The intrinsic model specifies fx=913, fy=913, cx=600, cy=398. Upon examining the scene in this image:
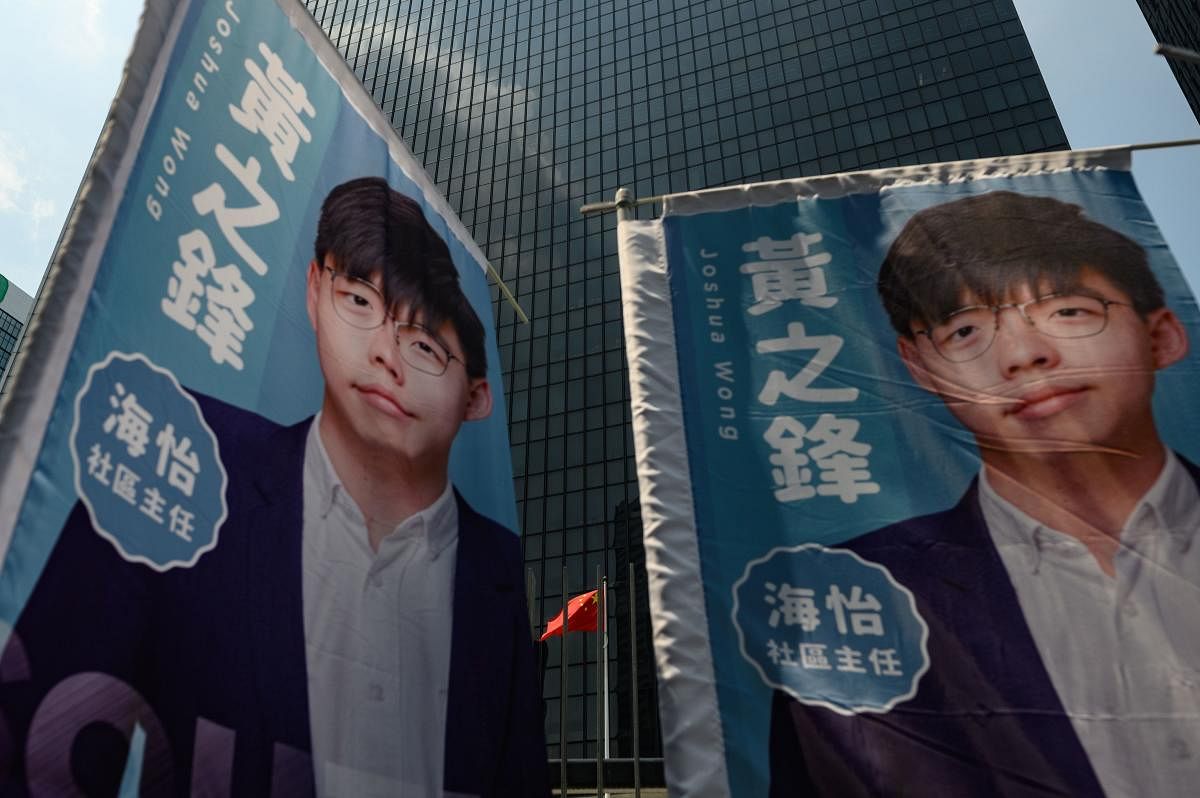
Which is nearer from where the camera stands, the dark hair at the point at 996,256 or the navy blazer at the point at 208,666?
the navy blazer at the point at 208,666

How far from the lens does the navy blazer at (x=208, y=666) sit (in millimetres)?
4441

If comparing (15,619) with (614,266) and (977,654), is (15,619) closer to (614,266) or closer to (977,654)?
(977,654)

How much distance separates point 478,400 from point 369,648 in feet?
10.7

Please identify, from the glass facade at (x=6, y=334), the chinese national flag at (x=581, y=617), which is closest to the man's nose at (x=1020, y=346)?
the chinese national flag at (x=581, y=617)

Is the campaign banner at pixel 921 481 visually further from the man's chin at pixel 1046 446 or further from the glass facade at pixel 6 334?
A: the glass facade at pixel 6 334

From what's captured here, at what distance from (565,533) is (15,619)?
4361 cm

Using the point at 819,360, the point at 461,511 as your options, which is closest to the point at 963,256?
the point at 819,360

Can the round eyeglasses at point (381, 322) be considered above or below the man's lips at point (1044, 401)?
above

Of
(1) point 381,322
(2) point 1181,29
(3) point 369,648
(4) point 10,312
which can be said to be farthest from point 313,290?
(4) point 10,312

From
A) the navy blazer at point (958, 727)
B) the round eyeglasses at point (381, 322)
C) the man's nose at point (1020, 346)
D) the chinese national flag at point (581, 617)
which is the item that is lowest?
the navy blazer at point (958, 727)

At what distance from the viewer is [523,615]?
909 centimetres

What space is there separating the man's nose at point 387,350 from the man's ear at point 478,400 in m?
1.17

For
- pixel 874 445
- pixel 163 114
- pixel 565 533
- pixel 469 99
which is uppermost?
pixel 469 99

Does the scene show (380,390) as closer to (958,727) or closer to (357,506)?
(357,506)
